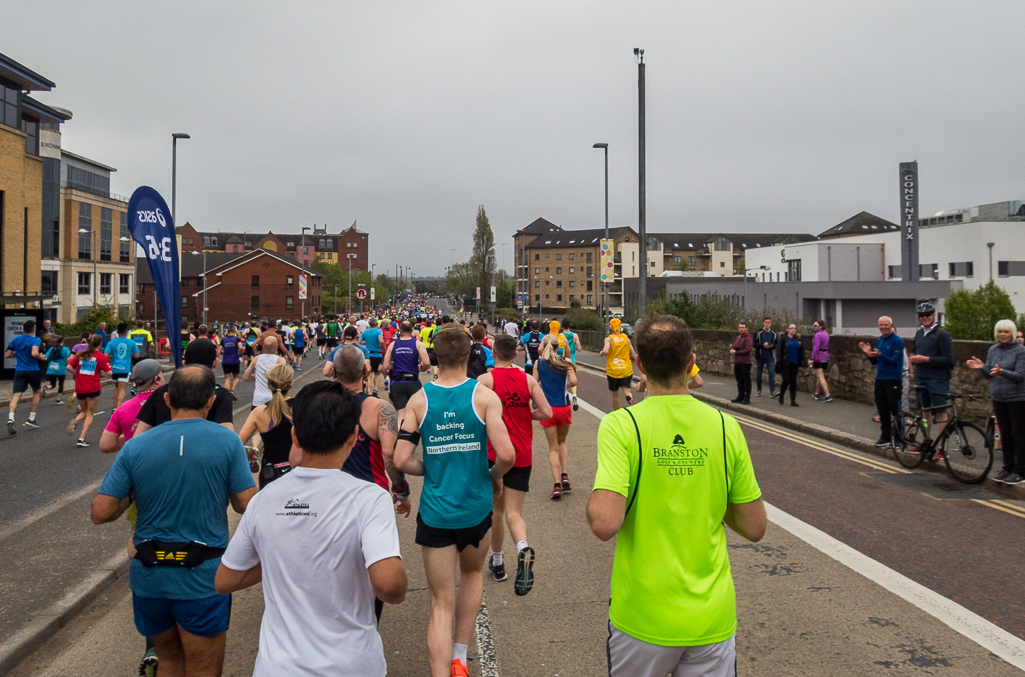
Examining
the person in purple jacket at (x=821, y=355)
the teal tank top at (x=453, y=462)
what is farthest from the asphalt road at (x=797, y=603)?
the person in purple jacket at (x=821, y=355)

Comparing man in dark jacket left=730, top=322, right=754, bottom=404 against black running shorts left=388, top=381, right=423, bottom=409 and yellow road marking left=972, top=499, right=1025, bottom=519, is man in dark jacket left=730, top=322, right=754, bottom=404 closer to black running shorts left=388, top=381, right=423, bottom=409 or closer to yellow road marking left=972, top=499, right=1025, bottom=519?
yellow road marking left=972, top=499, right=1025, bottom=519

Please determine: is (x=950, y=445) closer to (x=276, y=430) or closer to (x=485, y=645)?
(x=485, y=645)

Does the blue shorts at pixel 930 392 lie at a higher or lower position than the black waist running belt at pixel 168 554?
higher

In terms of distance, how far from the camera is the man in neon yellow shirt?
2533 mm

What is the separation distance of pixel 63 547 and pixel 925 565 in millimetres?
6903

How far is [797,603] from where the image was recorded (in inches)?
202

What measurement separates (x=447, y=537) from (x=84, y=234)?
2765 inches

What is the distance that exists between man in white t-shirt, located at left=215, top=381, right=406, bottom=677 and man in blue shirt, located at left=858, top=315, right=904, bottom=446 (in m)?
9.64

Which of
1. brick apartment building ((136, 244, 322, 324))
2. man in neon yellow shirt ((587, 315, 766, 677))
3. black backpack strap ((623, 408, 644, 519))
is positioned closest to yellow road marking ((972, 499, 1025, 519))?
man in neon yellow shirt ((587, 315, 766, 677))

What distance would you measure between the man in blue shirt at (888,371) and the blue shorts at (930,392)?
0.44m

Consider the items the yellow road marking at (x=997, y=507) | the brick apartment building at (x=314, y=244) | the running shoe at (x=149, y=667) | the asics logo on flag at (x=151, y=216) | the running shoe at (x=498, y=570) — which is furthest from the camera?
the brick apartment building at (x=314, y=244)

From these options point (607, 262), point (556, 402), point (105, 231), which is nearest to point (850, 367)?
point (556, 402)

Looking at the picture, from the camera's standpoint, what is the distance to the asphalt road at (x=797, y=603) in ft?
14.1

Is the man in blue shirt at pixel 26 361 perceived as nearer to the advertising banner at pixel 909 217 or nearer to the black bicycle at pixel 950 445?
the black bicycle at pixel 950 445
